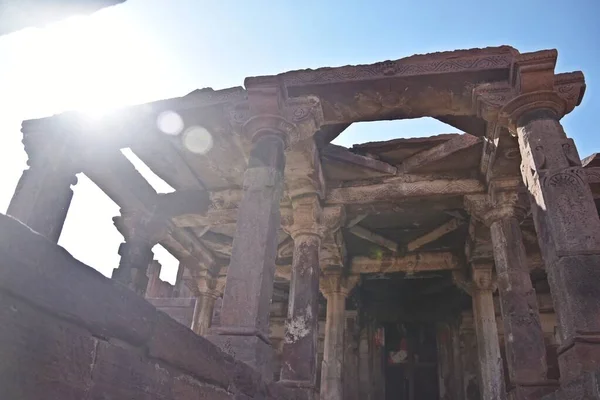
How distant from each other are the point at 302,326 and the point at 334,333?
302 centimetres

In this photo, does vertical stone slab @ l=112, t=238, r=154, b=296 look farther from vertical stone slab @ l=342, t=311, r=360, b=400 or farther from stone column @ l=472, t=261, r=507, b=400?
stone column @ l=472, t=261, r=507, b=400

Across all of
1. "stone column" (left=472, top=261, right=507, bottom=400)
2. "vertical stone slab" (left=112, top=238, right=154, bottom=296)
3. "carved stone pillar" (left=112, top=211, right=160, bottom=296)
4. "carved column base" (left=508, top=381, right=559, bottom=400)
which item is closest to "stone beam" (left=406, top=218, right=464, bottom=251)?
"stone column" (left=472, top=261, right=507, bottom=400)

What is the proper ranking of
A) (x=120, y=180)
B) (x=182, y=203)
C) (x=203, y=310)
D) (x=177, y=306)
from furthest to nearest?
(x=177, y=306)
(x=203, y=310)
(x=182, y=203)
(x=120, y=180)

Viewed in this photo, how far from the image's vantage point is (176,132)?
6438mm

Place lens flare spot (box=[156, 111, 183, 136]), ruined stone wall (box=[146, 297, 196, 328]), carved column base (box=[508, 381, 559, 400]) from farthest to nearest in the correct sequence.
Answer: ruined stone wall (box=[146, 297, 196, 328])
lens flare spot (box=[156, 111, 183, 136])
carved column base (box=[508, 381, 559, 400])


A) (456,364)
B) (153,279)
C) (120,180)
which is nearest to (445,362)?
(456,364)

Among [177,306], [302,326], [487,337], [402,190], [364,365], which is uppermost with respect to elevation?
[177,306]

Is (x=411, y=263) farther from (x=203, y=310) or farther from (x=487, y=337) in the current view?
(x=203, y=310)

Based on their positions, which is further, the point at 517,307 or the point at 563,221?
the point at 517,307

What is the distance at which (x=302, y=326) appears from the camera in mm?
6121

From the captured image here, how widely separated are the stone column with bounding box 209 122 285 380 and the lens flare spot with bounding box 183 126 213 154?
1.29 m

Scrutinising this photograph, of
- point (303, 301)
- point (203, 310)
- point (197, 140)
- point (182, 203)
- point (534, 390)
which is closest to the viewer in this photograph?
point (534, 390)

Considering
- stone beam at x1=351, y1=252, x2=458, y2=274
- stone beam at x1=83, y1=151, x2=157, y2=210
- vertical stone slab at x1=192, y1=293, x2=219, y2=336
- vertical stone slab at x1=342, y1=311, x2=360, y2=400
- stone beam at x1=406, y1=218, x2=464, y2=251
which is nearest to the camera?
stone beam at x1=83, y1=151, x2=157, y2=210

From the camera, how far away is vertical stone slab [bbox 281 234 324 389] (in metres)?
5.86
